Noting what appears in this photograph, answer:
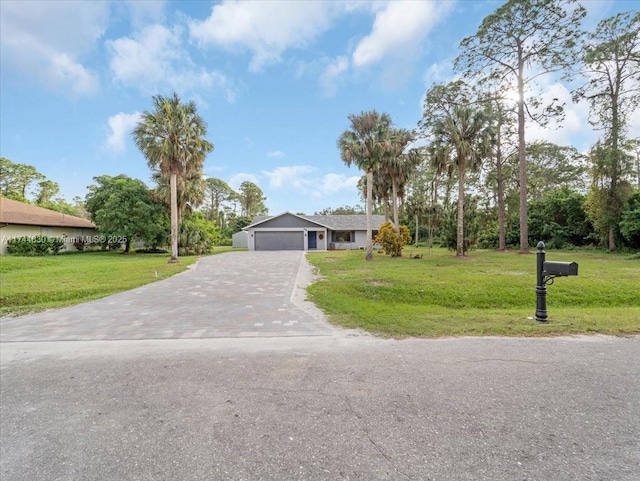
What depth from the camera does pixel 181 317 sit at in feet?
20.0

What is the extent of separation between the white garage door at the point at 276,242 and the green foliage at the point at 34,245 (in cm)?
1592

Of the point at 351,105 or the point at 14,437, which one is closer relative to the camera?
the point at 14,437

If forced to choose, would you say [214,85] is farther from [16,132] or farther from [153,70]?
[16,132]

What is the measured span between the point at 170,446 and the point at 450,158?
1986 cm

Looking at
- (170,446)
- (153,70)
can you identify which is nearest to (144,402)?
(170,446)

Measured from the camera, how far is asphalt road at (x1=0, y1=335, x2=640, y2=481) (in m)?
1.91

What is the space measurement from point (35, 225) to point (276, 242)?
18.8 meters

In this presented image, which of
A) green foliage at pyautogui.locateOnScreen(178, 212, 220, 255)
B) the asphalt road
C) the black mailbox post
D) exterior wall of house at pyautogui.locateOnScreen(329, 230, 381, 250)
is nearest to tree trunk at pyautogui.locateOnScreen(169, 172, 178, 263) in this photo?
green foliage at pyautogui.locateOnScreen(178, 212, 220, 255)

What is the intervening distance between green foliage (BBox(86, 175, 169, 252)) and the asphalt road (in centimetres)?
2287

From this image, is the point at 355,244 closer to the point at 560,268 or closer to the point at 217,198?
the point at 560,268

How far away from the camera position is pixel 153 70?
13031 millimetres

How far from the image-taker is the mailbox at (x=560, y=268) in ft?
16.0

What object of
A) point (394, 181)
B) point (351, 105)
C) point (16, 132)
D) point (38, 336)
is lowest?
point (38, 336)

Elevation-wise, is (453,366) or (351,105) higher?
(351,105)
